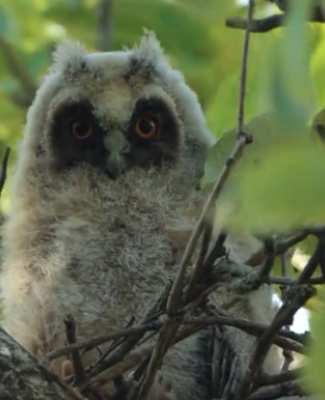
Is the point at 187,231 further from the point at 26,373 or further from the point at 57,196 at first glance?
the point at 26,373

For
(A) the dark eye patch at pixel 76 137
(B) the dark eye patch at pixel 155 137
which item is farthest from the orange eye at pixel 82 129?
(B) the dark eye patch at pixel 155 137

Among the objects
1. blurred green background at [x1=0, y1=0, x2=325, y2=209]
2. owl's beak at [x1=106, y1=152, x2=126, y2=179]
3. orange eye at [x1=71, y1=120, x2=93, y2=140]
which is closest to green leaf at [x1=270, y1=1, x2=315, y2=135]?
blurred green background at [x1=0, y1=0, x2=325, y2=209]

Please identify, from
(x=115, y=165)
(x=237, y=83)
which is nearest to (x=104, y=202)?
(x=115, y=165)

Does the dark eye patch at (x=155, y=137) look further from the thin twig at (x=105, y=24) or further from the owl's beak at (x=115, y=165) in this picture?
the thin twig at (x=105, y=24)

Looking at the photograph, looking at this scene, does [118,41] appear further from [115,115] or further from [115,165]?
[115,165]

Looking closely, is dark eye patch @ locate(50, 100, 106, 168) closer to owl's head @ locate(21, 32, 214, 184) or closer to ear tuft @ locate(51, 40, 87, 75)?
owl's head @ locate(21, 32, 214, 184)

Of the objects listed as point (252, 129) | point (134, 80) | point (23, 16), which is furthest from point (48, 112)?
point (252, 129)
